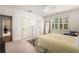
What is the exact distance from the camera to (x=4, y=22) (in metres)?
1.41

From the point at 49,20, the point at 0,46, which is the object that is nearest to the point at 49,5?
the point at 49,20

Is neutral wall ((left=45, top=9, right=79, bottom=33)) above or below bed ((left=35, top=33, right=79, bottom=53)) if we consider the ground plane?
above

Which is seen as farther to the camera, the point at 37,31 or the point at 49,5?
the point at 37,31

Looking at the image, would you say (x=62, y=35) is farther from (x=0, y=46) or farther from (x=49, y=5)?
(x=0, y=46)

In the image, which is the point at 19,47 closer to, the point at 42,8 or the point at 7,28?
the point at 7,28

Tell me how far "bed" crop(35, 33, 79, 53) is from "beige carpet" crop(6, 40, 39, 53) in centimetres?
13

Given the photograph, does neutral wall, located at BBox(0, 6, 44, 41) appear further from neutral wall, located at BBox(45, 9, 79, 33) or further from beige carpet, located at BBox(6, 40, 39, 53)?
neutral wall, located at BBox(45, 9, 79, 33)

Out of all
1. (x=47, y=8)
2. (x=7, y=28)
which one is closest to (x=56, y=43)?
(x=47, y=8)

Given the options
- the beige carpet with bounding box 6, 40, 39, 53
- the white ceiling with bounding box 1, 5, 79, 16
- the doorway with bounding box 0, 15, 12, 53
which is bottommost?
the beige carpet with bounding box 6, 40, 39, 53

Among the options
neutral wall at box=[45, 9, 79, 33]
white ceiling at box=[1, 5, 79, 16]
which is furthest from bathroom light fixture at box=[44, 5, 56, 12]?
neutral wall at box=[45, 9, 79, 33]

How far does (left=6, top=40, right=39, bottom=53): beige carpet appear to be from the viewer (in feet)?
4.59

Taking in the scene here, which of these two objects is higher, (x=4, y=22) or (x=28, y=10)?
(x=28, y=10)
